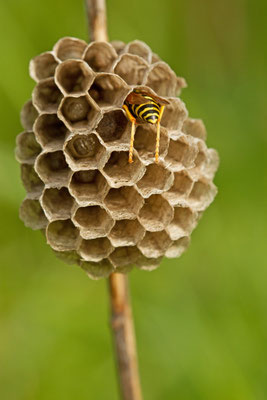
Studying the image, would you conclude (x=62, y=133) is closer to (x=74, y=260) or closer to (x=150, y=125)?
(x=150, y=125)

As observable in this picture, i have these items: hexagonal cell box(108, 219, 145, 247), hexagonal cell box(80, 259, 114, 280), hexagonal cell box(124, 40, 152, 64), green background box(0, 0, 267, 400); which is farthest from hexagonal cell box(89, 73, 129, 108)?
green background box(0, 0, 267, 400)

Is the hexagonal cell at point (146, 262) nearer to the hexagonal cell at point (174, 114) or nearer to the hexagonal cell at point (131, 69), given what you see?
the hexagonal cell at point (174, 114)

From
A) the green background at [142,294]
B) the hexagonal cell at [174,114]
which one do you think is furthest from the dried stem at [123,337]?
the green background at [142,294]

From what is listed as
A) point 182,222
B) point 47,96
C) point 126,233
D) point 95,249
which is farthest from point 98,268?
point 47,96

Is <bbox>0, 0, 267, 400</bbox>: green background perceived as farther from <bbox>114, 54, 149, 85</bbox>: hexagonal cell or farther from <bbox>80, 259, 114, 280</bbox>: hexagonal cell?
<bbox>114, 54, 149, 85</bbox>: hexagonal cell

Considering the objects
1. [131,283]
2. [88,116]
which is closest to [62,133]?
[88,116]

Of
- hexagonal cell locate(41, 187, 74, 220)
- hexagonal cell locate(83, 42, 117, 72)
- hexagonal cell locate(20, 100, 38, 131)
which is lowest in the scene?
hexagonal cell locate(41, 187, 74, 220)

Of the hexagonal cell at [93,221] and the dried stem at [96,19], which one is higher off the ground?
the dried stem at [96,19]
